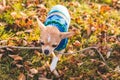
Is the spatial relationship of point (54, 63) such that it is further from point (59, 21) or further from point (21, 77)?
point (59, 21)

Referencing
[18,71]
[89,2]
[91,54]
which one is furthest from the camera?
[89,2]

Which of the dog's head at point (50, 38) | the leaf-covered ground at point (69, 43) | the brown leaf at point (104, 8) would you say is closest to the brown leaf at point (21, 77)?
the leaf-covered ground at point (69, 43)

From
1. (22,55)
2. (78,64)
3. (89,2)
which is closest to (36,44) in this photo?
(22,55)

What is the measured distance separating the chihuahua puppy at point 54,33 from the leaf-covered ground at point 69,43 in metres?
0.31

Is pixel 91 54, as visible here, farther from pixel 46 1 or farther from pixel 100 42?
pixel 46 1

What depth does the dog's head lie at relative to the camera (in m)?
3.57

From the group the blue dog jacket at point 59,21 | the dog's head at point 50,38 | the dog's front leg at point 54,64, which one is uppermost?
the blue dog jacket at point 59,21

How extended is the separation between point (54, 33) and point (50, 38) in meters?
0.09

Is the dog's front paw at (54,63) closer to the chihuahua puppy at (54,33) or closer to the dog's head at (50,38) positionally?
the chihuahua puppy at (54,33)

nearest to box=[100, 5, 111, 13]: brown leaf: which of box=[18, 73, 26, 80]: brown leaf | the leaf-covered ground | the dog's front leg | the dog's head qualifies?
the leaf-covered ground

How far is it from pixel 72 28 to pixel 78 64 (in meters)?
0.82

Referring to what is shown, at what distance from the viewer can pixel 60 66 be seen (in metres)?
4.25

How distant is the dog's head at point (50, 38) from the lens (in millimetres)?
3570

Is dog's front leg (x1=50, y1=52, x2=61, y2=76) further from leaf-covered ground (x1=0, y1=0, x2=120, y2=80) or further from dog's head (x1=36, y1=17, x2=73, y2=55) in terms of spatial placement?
dog's head (x1=36, y1=17, x2=73, y2=55)
